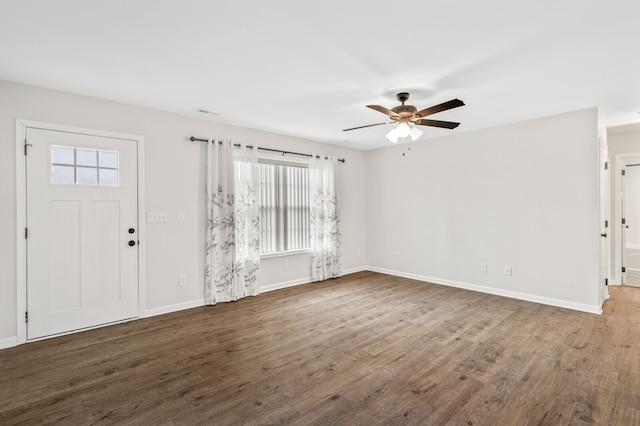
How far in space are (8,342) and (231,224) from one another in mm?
2559

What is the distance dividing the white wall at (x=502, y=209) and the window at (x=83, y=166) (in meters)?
4.61

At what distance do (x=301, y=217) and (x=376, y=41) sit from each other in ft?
12.0

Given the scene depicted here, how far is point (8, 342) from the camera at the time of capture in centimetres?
305

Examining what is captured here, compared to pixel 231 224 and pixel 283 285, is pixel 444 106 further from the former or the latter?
pixel 283 285

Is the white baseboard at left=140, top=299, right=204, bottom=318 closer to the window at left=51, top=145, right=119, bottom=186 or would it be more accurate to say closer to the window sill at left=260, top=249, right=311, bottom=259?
the window sill at left=260, top=249, right=311, bottom=259

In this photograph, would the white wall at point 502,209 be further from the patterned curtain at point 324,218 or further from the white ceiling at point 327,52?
the patterned curtain at point 324,218

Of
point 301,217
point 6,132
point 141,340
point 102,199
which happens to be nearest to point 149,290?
point 141,340

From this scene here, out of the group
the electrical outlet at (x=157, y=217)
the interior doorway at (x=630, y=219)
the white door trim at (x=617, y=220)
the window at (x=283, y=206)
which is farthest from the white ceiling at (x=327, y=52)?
the interior doorway at (x=630, y=219)

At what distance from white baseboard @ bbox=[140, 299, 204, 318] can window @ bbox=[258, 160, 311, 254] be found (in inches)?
49.4

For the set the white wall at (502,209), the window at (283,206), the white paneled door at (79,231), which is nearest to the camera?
the white paneled door at (79,231)

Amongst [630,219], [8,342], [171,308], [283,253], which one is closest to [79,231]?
[8,342]

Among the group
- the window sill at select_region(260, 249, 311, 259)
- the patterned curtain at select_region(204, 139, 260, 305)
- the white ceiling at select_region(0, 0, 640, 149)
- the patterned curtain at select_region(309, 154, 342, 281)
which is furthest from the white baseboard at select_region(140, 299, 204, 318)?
the white ceiling at select_region(0, 0, 640, 149)

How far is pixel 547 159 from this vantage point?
14.0 feet

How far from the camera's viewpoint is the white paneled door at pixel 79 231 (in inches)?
127
